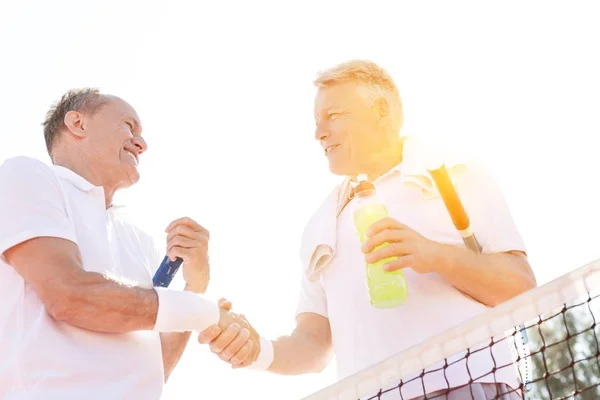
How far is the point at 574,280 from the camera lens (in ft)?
13.9

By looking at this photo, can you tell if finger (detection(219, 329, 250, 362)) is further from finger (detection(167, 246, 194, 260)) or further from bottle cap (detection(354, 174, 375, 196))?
bottle cap (detection(354, 174, 375, 196))

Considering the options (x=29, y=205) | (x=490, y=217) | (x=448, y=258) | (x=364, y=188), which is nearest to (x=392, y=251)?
(x=448, y=258)

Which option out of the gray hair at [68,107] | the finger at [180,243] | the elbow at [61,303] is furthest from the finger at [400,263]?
the gray hair at [68,107]

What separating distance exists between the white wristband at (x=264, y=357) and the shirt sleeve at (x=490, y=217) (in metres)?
1.35

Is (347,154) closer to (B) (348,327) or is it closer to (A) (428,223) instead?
(A) (428,223)

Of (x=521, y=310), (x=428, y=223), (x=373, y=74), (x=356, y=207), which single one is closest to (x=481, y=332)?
(x=521, y=310)

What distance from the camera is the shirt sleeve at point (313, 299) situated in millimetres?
5367

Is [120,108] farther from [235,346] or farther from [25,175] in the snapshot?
[235,346]

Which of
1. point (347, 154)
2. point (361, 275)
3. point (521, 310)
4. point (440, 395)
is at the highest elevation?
point (347, 154)

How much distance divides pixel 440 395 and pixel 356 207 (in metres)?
1.23

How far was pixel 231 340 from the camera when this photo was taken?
4.79 m

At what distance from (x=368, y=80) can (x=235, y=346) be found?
189 cm

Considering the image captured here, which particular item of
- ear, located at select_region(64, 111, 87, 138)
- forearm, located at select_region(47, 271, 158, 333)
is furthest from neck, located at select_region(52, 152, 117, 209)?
forearm, located at select_region(47, 271, 158, 333)

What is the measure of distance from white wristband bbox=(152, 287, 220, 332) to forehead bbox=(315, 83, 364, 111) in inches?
60.9
